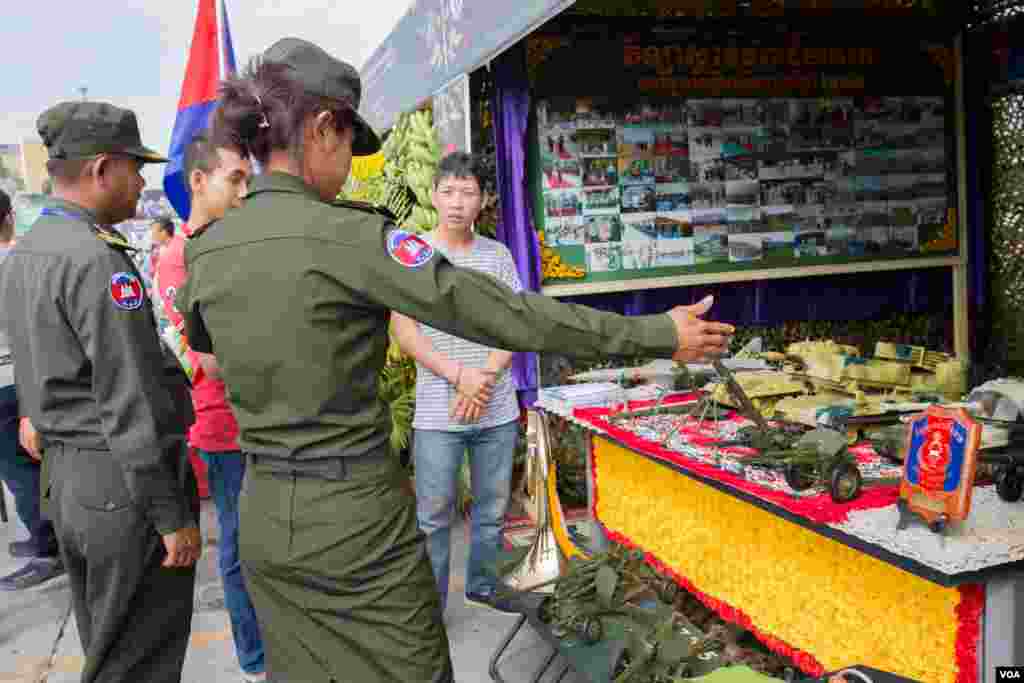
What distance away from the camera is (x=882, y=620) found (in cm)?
215

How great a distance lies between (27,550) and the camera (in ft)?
16.6

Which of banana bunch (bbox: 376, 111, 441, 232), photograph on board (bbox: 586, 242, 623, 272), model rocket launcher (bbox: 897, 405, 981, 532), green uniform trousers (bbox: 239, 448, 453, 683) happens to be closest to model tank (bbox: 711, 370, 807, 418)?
model rocket launcher (bbox: 897, 405, 981, 532)

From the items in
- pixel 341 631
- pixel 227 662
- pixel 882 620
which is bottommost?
pixel 227 662

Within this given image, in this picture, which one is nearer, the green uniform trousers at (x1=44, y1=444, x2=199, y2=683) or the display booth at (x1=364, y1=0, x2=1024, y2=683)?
the green uniform trousers at (x1=44, y1=444, x2=199, y2=683)

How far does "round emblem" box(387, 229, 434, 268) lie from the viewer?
5.04 feet

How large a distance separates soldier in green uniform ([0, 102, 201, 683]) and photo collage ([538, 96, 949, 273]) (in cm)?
319

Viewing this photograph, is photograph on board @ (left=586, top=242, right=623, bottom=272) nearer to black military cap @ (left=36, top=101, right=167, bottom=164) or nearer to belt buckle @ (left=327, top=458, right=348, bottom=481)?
black military cap @ (left=36, top=101, right=167, bottom=164)

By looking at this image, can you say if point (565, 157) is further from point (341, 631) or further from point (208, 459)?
point (341, 631)

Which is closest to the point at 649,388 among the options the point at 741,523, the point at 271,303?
the point at 741,523

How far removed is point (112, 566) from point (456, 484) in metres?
1.55

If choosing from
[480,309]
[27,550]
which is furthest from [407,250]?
[27,550]

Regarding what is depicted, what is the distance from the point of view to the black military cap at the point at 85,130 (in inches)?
91.0

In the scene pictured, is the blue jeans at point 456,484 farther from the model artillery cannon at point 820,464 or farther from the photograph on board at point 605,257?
the photograph on board at point 605,257

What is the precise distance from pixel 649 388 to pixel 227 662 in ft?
7.08
